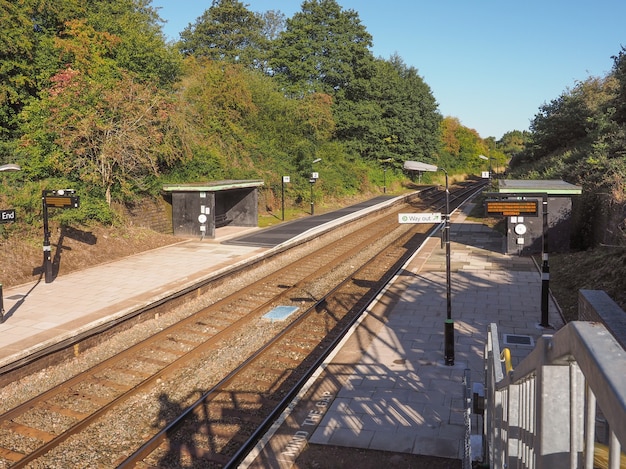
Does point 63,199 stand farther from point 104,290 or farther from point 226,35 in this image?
point 226,35

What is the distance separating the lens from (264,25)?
6912cm

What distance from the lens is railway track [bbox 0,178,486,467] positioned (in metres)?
7.50

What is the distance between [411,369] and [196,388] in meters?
3.93

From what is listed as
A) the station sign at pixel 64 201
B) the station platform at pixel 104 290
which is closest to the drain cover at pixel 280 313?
the station platform at pixel 104 290

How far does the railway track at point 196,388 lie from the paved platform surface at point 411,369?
0.70 m

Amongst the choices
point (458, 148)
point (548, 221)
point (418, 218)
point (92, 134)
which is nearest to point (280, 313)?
point (418, 218)

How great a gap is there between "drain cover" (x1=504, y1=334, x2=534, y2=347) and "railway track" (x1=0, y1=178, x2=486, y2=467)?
354cm

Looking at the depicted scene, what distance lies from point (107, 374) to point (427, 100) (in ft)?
226

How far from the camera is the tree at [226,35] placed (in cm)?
6141

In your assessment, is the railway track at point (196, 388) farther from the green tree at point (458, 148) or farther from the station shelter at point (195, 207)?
the green tree at point (458, 148)

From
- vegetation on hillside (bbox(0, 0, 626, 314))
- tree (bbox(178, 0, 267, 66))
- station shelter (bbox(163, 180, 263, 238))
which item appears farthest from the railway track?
tree (bbox(178, 0, 267, 66))

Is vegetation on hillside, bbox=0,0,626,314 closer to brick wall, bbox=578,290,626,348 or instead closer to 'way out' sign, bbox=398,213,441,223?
brick wall, bbox=578,290,626,348

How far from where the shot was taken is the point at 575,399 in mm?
1691

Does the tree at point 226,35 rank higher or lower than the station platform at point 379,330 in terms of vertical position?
higher
